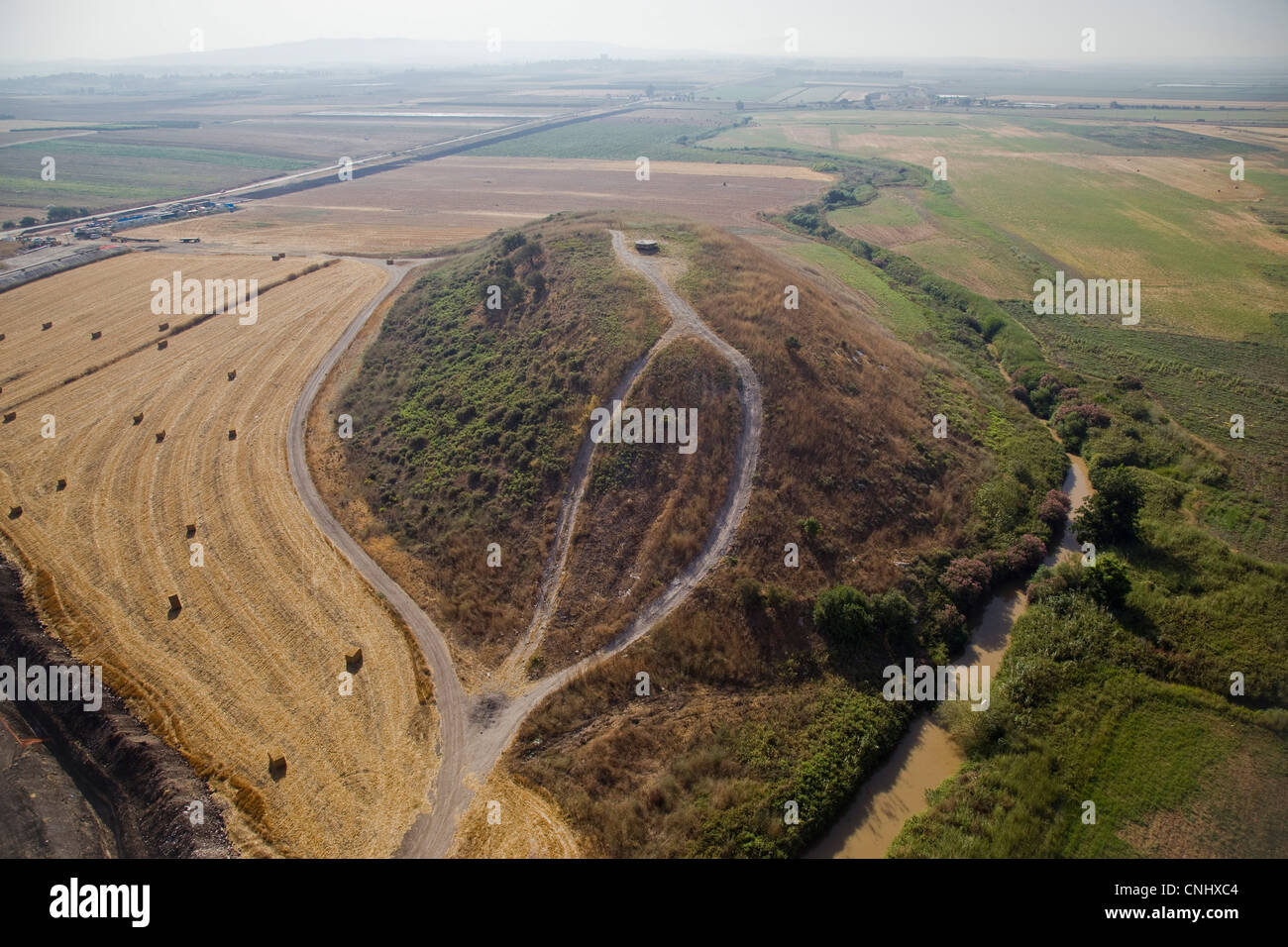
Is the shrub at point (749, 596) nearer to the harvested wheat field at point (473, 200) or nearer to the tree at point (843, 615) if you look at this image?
the tree at point (843, 615)

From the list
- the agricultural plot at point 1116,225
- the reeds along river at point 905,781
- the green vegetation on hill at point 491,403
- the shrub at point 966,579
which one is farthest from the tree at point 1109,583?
the agricultural plot at point 1116,225

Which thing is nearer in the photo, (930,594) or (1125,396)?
(930,594)

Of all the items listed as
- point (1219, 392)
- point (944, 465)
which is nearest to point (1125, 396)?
point (1219, 392)

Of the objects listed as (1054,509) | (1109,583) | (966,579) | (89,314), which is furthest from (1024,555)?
(89,314)

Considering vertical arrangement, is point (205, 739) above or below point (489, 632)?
below

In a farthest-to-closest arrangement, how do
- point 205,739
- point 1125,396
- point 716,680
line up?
point 1125,396 → point 716,680 → point 205,739

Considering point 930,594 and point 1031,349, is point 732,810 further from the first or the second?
point 1031,349

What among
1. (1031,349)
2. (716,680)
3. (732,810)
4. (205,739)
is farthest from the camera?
(1031,349)
